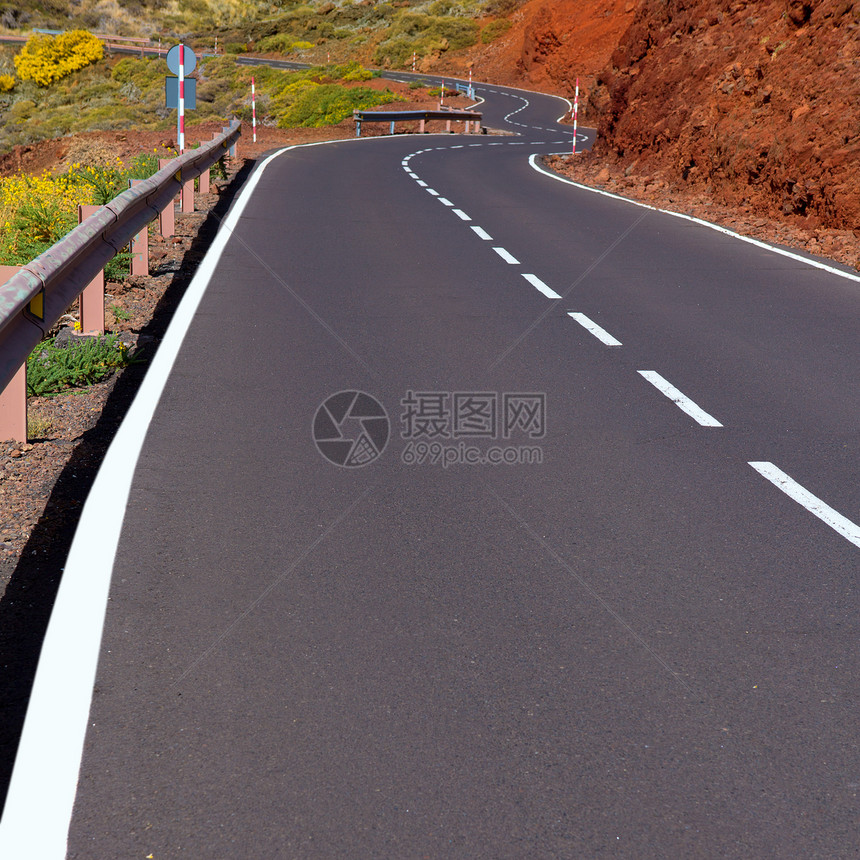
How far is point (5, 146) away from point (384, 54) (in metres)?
47.1

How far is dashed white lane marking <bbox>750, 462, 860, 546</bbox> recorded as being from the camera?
4840 mm

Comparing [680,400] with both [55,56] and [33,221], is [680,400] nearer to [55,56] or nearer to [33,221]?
[33,221]

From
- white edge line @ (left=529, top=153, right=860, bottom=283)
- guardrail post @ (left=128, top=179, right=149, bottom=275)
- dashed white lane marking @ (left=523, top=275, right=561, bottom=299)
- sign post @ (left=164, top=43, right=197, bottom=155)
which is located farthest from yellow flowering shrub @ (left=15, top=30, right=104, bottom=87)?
dashed white lane marking @ (left=523, top=275, right=561, bottom=299)

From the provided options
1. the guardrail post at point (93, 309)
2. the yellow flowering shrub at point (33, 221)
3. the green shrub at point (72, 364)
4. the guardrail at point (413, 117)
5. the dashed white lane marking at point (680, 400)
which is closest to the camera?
the dashed white lane marking at point (680, 400)

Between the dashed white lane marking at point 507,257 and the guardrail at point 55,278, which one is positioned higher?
the guardrail at point 55,278

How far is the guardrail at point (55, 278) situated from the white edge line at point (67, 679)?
653mm

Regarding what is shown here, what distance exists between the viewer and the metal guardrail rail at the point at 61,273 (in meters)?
5.27

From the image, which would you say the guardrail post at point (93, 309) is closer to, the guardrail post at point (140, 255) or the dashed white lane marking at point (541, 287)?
the guardrail post at point (140, 255)

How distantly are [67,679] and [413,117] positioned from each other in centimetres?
4163

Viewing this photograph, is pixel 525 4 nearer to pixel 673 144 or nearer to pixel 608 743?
pixel 673 144

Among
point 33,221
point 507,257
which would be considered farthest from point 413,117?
point 33,221

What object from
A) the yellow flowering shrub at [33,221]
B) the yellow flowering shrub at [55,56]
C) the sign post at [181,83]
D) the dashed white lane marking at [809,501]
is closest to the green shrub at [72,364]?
the yellow flowering shrub at [33,221]

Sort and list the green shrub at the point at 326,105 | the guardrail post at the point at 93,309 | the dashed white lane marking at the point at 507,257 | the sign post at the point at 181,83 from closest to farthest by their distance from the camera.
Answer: the guardrail post at the point at 93,309 → the dashed white lane marking at the point at 507,257 → the sign post at the point at 181,83 → the green shrub at the point at 326,105

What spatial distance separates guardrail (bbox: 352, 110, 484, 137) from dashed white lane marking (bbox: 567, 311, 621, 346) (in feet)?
110
